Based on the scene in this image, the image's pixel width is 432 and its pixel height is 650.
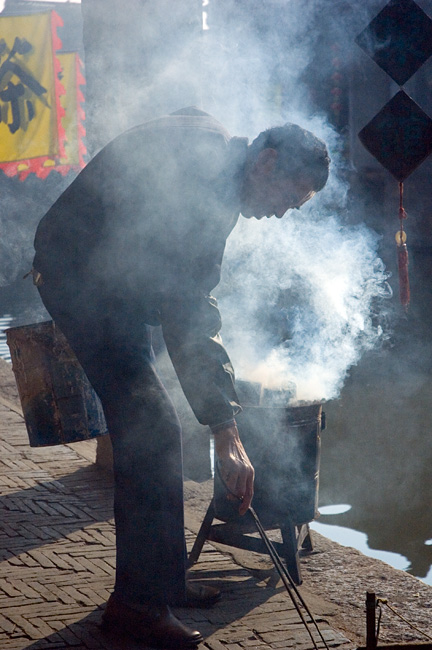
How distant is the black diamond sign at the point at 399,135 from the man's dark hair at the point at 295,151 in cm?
272

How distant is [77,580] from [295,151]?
2184 millimetres

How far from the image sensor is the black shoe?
117 inches

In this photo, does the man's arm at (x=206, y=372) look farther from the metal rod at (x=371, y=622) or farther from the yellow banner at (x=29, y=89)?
the yellow banner at (x=29, y=89)

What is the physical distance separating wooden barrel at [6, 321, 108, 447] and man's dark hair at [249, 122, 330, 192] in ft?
5.96

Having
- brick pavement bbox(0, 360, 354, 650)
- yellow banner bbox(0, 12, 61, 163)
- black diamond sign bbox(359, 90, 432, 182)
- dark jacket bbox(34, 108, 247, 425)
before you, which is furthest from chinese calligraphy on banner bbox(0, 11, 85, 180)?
dark jacket bbox(34, 108, 247, 425)

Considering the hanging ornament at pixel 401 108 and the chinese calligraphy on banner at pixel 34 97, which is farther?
the chinese calligraphy on banner at pixel 34 97

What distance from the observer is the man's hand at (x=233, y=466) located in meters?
2.78

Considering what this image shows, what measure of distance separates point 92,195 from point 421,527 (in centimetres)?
332

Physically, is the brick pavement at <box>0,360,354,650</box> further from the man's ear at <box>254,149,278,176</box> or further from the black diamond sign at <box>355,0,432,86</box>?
the black diamond sign at <box>355,0,432,86</box>

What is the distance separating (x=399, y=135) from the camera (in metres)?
5.57

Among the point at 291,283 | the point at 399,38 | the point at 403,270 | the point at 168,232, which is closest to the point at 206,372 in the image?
the point at 168,232

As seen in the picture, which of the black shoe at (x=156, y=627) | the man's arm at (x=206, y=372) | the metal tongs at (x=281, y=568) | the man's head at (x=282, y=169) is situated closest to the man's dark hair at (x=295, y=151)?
the man's head at (x=282, y=169)

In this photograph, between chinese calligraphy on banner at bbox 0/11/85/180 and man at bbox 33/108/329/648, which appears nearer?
man at bbox 33/108/329/648

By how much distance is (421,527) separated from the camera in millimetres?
5152
